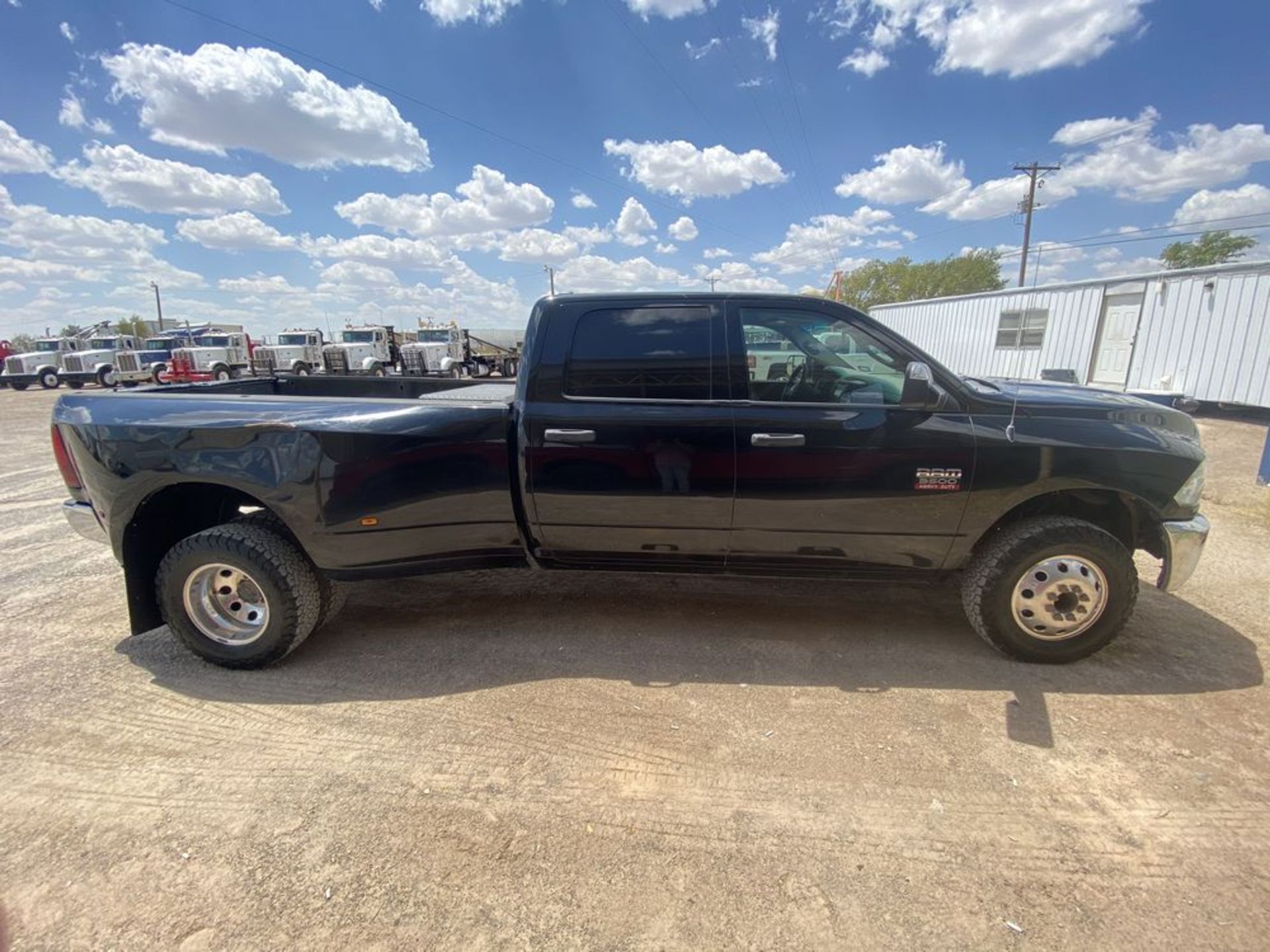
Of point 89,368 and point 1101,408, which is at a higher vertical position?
point 1101,408

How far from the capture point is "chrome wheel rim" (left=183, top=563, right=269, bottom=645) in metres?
3.13

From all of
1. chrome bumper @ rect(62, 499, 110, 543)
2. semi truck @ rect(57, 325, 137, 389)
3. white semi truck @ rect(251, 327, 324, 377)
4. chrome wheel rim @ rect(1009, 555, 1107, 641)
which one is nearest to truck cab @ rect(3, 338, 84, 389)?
semi truck @ rect(57, 325, 137, 389)

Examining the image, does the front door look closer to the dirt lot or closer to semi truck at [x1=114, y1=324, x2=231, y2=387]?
the dirt lot

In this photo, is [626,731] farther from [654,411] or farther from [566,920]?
[654,411]

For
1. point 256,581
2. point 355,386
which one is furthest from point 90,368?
point 256,581

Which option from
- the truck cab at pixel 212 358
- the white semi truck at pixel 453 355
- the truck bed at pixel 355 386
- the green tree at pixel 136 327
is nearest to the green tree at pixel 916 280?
the white semi truck at pixel 453 355

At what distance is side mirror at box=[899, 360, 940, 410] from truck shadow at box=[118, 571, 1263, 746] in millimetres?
1072

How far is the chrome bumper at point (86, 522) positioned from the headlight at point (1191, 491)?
18.1 ft

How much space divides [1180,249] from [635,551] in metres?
70.8

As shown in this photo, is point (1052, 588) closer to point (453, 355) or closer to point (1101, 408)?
point (1101, 408)

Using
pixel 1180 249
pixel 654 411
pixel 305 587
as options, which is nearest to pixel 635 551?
pixel 654 411

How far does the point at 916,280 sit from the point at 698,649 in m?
68.6

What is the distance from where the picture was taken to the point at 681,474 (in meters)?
3.07

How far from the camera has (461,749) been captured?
2.54 metres
